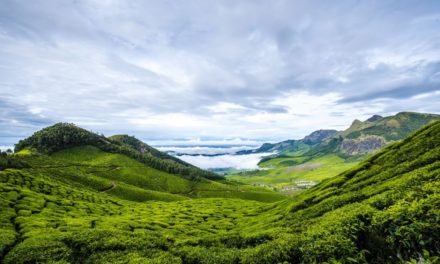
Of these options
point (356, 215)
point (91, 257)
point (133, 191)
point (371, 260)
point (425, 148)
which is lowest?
point (133, 191)

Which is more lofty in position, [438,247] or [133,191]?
[438,247]

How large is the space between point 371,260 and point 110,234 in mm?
38182

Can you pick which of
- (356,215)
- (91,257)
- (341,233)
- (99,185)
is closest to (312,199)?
(356,215)

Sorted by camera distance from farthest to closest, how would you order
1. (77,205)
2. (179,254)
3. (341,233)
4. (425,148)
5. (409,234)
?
(77,205) → (425,148) → (179,254) → (341,233) → (409,234)

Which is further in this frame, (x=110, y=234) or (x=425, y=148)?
(x=425, y=148)

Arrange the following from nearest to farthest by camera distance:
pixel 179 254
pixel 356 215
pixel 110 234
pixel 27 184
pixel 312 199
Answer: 1. pixel 356 215
2. pixel 179 254
3. pixel 110 234
4. pixel 312 199
5. pixel 27 184

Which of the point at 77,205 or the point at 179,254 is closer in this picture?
the point at 179,254

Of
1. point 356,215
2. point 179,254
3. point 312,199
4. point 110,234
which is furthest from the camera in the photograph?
point 312,199

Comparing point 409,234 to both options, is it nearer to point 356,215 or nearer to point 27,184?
point 356,215

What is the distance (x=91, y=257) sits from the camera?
31.2 metres

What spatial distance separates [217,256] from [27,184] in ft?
408

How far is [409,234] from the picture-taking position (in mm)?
15766

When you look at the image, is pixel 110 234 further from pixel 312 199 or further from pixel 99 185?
pixel 99 185

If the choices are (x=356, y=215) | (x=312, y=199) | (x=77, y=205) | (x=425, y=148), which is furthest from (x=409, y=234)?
(x=77, y=205)
